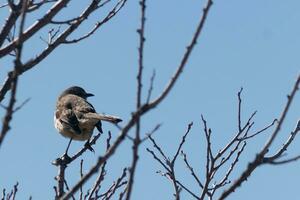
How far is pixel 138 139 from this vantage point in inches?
107

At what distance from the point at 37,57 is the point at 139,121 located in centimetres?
222

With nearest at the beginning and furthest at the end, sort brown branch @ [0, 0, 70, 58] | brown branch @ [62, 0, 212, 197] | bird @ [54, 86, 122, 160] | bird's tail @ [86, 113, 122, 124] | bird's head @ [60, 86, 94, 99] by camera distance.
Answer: brown branch @ [62, 0, 212, 197]
brown branch @ [0, 0, 70, 58]
bird's tail @ [86, 113, 122, 124]
bird @ [54, 86, 122, 160]
bird's head @ [60, 86, 94, 99]

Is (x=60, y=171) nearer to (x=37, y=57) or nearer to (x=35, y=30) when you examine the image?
(x=37, y=57)

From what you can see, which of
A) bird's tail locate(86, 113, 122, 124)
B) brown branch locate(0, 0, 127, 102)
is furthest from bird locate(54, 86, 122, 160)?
brown branch locate(0, 0, 127, 102)

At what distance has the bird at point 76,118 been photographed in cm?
1084

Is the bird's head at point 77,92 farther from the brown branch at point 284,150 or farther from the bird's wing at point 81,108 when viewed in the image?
the brown branch at point 284,150

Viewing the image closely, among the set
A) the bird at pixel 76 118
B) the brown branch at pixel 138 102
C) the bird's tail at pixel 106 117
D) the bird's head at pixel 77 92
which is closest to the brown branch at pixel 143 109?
the brown branch at pixel 138 102

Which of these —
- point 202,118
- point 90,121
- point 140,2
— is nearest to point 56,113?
point 90,121

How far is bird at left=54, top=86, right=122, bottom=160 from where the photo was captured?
10836mm

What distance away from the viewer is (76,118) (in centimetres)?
1128

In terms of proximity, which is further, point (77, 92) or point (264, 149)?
point (77, 92)

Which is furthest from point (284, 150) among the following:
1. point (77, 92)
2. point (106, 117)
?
point (77, 92)

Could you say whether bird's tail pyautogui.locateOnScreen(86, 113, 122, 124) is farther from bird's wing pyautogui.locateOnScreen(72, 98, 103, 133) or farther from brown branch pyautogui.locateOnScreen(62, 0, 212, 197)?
brown branch pyautogui.locateOnScreen(62, 0, 212, 197)

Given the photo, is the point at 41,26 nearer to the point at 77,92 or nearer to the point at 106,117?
the point at 106,117
